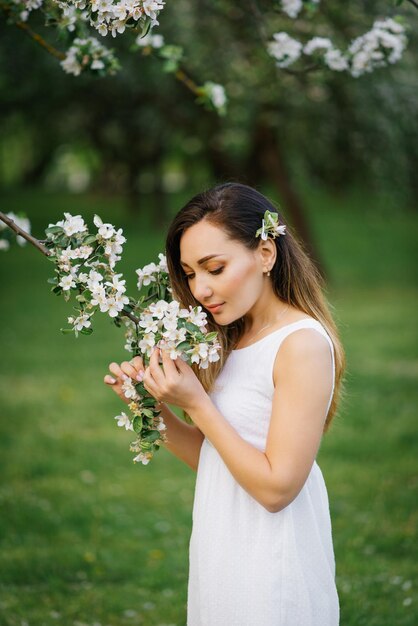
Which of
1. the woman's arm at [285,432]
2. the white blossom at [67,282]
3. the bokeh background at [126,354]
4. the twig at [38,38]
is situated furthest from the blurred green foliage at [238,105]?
the woman's arm at [285,432]

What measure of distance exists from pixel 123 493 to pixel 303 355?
374cm

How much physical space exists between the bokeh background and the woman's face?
55cm

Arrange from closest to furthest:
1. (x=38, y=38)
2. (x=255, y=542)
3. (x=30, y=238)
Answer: (x=255, y=542) < (x=30, y=238) < (x=38, y=38)

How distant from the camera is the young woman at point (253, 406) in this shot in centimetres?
208

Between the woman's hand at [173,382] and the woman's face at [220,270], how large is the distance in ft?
0.76

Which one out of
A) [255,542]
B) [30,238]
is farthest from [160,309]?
[255,542]

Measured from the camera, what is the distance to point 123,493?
5.57 metres

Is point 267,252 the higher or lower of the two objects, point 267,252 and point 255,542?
the higher

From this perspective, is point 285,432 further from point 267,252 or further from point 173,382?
point 267,252

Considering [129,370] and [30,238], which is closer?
[129,370]

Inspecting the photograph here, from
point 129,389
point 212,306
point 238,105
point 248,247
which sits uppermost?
point 248,247

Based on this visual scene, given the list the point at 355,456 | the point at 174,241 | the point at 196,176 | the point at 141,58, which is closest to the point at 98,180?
the point at 196,176

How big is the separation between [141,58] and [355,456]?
6697 mm

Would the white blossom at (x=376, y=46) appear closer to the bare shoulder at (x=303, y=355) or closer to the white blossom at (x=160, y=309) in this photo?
the bare shoulder at (x=303, y=355)
